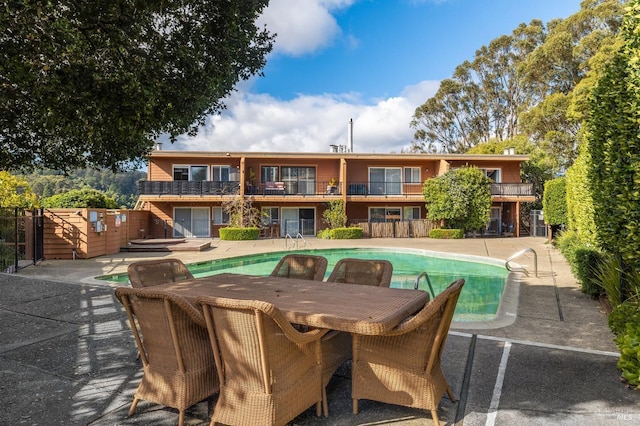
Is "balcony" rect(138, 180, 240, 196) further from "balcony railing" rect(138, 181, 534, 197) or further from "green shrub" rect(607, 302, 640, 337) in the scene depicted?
"green shrub" rect(607, 302, 640, 337)

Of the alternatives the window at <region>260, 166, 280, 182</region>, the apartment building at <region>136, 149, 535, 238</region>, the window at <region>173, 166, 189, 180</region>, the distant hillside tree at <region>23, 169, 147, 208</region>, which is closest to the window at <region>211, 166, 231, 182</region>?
the apartment building at <region>136, 149, 535, 238</region>

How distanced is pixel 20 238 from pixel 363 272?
11912mm

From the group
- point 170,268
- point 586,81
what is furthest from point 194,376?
point 586,81

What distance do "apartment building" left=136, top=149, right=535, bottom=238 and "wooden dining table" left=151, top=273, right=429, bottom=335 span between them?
60.8ft

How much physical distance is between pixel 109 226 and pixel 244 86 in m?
10.4

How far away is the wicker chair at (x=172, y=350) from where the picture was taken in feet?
9.09

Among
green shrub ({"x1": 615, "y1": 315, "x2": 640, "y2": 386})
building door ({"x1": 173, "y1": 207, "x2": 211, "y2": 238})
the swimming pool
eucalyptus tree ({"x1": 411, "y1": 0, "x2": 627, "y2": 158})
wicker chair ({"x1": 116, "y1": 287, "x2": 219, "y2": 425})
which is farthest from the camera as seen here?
eucalyptus tree ({"x1": 411, "y1": 0, "x2": 627, "y2": 158})

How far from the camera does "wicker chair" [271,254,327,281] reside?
16.2ft

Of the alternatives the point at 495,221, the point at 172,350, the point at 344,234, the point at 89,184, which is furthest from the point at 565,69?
the point at 89,184

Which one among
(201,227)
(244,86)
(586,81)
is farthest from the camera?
(201,227)

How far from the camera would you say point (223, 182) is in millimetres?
22281

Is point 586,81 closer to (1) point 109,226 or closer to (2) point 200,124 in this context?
(2) point 200,124

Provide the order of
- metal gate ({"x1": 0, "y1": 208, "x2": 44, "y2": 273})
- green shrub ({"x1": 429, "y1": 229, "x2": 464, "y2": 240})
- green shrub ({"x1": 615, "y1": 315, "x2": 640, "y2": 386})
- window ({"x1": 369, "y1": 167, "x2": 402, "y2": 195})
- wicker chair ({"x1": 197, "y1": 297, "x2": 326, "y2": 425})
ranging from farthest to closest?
window ({"x1": 369, "y1": 167, "x2": 402, "y2": 195}) → green shrub ({"x1": 429, "y1": 229, "x2": 464, "y2": 240}) → metal gate ({"x1": 0, "y1": 208, "x2": 44, "y2": 273}) → green shrub ({"x1": 615, "y1": 315, "x2": 640, "y2": 386}) → wicker chair ({"x1": 197, "y1": 297, "x2": 326, "y2": 425})

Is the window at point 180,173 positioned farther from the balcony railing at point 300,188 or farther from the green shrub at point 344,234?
the green shrub at point 344,234
